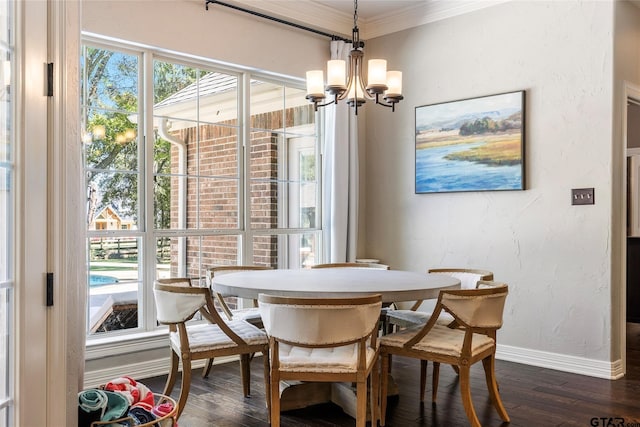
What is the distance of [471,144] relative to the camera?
185 inches

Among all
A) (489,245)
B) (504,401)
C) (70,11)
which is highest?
(70,11)

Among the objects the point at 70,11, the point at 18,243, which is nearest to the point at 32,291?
the point at 18,243

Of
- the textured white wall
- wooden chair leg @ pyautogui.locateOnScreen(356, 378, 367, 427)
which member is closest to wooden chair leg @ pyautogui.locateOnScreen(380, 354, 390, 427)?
wooden chair leg @ pyautogui.locateOnScreen(356, 378, 367, 427)

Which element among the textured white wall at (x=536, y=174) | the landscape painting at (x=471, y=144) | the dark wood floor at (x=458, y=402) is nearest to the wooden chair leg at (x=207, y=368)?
the dark wood floor at (x=458, y=402)

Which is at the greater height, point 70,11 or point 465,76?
point 465,76

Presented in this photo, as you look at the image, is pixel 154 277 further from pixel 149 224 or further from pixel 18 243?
pixel 18 243

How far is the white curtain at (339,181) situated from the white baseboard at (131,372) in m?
1.58

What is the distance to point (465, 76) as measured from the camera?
476 centimetres

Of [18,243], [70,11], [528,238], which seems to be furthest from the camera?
[528,238]

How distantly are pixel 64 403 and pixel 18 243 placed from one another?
0.49 meters

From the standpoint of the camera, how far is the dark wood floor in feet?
10.2

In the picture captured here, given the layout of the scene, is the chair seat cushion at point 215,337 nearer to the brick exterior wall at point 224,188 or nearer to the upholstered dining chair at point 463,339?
the upholstered dining chair at point 463,339

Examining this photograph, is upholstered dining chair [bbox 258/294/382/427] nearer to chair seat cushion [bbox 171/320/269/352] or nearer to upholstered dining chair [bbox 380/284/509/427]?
upholstered dining chair [bbox 380/284/509/427]

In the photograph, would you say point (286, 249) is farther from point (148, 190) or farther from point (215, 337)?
point (215, 337)
